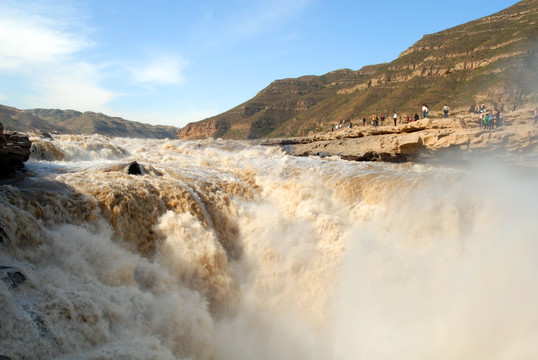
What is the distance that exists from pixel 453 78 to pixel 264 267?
4512cm

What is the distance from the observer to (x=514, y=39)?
39.7 m

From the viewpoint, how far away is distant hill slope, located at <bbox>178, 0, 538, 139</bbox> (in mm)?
36094

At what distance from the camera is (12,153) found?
8547mm

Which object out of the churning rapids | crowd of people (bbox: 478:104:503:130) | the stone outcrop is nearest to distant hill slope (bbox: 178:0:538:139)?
crowd of people (bbox: 478:104:503:130)

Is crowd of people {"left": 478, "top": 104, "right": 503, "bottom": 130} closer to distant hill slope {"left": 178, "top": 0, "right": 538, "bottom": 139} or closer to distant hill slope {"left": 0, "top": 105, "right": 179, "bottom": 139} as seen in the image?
distant hill slope {"left": 178, "top": 0, "right": 538, "bottom": 139}

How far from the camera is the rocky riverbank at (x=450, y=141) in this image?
45.6 feet

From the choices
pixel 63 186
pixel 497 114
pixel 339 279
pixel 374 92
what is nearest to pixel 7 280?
pixel 63 186

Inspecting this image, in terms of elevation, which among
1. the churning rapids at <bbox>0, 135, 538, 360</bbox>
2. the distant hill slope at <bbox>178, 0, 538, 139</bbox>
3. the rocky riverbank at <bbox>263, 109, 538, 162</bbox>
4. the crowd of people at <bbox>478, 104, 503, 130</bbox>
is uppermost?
the distant hill slope at <bbox>178, 0, 538, 139</bbox>

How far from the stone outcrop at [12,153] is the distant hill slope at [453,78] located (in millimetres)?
31737

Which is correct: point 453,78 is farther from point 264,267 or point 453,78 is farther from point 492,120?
point 264,267

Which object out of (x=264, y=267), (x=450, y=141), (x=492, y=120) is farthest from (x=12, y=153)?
(x=492, y=120)

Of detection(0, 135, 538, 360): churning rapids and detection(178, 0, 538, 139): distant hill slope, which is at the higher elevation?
detection(178, 0, 538, 139): distant hill slope

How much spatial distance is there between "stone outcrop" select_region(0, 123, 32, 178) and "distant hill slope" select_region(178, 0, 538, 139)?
104 feet

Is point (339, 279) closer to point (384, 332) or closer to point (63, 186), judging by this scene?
point (384, 332)
